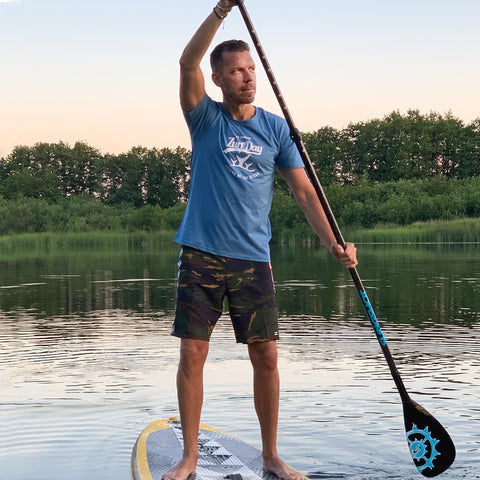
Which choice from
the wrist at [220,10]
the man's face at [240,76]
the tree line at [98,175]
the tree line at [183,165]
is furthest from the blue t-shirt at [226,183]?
the tree line at [98,175]

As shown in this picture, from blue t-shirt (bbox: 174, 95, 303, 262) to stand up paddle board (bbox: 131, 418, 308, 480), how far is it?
1140 millimetres

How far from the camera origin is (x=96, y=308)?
15.4m

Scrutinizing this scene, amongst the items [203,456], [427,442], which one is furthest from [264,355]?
[427,442]

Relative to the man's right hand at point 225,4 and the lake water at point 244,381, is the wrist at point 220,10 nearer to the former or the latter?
the man's right hand at point 225,4

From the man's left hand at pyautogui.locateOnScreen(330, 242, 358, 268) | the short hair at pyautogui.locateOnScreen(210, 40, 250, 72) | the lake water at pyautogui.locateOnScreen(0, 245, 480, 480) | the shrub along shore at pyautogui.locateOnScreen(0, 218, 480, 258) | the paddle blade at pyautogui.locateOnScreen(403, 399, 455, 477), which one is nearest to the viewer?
the short hair at pyautogui.locateOnScreen(210, 40, 250, 72)

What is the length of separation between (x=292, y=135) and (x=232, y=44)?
1.95 feet

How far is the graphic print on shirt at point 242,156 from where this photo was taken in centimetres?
433

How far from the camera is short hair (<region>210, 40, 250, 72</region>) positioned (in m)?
4.38

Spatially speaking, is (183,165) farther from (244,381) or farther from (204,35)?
(204,35)

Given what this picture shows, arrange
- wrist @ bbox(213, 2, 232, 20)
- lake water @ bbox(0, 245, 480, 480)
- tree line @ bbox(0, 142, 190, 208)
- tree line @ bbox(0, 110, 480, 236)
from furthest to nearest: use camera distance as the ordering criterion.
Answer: tree line @ bbox(0, 142, 190, 208) < tree line @ bbox(0, 110, 480, 236) < lake water @ bbox(0, 245, 480, 480) < wrist @ bbox(213, 2, 232, 20)

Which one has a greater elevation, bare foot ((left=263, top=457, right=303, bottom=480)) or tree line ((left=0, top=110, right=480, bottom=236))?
tree line ((left=0, top=110, right=480, bottom=236))

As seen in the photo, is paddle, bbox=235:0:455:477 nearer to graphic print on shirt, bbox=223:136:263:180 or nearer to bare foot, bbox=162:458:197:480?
graphic print on shirt, bbox=223:136:263:180

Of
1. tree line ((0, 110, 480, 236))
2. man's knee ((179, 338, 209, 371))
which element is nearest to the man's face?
man's knee ((179, 338, 209, 371))

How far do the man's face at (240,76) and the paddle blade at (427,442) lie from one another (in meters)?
2.03
